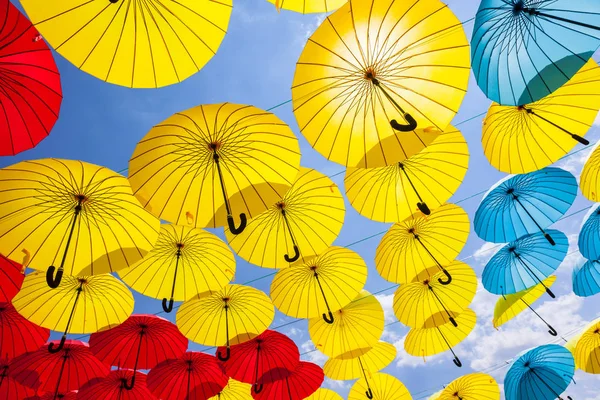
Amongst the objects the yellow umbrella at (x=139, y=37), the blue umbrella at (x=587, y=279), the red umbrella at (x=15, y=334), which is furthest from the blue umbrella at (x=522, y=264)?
the red umbrella at (x=15, y=334)

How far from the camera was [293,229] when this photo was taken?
19.5ft

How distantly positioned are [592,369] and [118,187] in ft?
36.1

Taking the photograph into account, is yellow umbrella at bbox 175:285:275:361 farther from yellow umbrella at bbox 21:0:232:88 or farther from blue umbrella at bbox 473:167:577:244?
yellow umbrella at bbox 21:0:232:88

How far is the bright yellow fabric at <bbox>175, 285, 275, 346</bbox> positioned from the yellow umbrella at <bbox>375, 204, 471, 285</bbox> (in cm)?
242

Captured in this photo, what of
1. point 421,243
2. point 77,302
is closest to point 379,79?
point 421,243

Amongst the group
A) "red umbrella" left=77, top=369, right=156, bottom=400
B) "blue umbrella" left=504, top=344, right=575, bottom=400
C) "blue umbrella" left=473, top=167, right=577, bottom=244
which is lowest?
"blue umbrella" left=504, top=344, right=575, bottom=400

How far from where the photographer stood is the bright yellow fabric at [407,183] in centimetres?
547

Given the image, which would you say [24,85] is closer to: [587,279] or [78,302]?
[78,302]

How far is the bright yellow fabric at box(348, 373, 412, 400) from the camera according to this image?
9.65 m

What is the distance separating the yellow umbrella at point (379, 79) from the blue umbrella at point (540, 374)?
23.7 ft

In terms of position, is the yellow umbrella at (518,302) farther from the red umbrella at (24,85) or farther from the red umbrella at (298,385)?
the red umbrella at (24,85)

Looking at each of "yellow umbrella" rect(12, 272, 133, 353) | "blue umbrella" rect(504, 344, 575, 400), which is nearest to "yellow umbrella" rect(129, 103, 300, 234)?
"yellow umbrella" rect(12, 272, 133, 353)

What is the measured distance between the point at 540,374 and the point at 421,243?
5.40m

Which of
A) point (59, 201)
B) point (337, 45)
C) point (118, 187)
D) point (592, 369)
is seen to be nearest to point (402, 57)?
point (337, 45)
